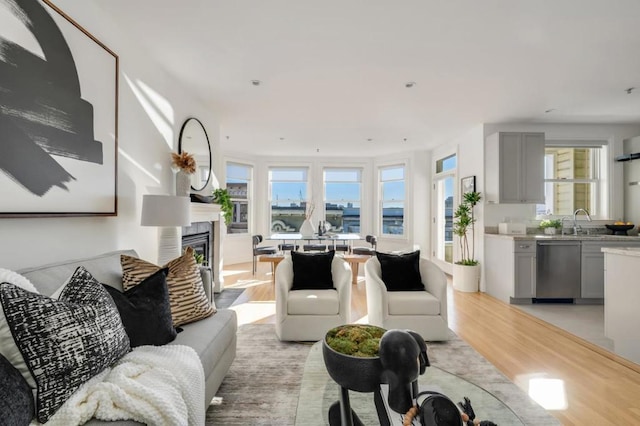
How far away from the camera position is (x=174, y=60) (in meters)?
2.93

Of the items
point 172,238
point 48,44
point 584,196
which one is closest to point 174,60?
point 48,44

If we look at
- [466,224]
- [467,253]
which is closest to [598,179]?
[466,224]

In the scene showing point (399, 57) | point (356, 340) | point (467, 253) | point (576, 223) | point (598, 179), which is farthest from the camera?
point (467, 253)

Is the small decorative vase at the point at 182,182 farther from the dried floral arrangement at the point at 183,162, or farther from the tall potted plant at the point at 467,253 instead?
the tall potted plant at the point at 467,253

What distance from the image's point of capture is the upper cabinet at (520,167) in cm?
460

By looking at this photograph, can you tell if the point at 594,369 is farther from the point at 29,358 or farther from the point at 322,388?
the point at 29,358

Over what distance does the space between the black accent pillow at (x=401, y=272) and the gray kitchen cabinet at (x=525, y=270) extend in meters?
1.98

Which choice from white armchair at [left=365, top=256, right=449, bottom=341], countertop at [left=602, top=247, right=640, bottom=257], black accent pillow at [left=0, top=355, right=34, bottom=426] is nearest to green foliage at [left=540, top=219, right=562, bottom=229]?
countertop at [left=602, top=247, right=640, bottom=257]

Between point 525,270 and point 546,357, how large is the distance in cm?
187

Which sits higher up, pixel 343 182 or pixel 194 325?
pixel 343 182

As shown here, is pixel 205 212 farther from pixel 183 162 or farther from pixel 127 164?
pixel 127 164

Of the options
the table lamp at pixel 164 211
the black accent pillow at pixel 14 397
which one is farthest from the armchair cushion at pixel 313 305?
the black accent pillow at pixel 14 397

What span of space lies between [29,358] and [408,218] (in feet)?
Result: 22.6

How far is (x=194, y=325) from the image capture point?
1.94m
